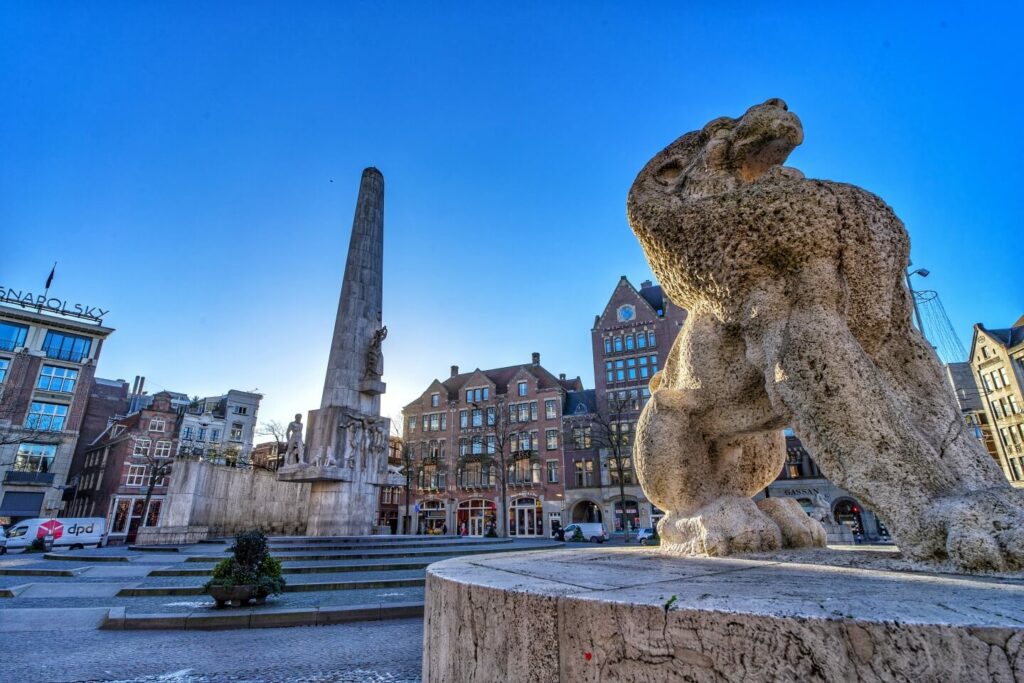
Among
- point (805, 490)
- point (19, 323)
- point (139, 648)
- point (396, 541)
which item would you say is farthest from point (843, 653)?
point (19, 323)

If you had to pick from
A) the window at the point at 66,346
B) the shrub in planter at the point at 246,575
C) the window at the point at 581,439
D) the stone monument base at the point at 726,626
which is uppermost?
the window at the point at 66,346

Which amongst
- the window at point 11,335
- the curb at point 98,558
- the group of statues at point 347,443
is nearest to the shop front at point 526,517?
the group of statues at point 347,443

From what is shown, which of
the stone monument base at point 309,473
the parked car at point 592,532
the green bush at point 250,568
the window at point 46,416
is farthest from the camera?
the window at point 46,416

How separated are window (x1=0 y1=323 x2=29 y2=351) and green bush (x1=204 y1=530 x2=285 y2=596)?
42.5 m

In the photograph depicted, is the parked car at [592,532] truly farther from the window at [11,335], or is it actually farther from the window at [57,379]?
the window at [11,335]

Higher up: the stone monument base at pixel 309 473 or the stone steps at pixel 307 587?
the stone monument base at pixel 309 473

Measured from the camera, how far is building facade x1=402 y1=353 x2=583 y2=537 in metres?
42.8

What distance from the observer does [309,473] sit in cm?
1528

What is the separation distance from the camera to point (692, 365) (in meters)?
3.70

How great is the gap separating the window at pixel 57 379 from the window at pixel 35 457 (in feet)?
13.4

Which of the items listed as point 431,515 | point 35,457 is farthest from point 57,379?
point 431,515

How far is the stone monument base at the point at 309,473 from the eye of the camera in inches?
601

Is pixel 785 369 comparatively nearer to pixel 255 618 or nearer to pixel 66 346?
pixel 255 618

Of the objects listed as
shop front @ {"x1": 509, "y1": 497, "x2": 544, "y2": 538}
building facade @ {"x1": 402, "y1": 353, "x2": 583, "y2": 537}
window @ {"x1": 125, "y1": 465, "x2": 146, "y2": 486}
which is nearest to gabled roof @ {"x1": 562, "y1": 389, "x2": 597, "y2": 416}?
building facade @ {"x1": 402, "y1": 353, "x2": 583, "y2": 537}
